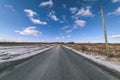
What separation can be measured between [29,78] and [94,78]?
3177 mm

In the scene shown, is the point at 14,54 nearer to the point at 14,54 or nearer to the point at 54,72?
the point at 14,54

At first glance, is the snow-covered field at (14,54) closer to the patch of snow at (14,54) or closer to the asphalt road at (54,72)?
the patch of snow at (14,54)

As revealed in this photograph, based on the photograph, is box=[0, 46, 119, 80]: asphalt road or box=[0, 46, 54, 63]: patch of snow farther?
box=[0, 46, 54, 63]: patch of snow

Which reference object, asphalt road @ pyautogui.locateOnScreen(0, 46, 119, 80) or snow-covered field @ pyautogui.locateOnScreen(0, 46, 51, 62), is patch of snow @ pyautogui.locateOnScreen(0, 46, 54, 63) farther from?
asphalt road @ pyautogui.locateOnScreen(0, 46, 119, 80)

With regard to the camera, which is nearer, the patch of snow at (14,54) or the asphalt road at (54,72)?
the asphalt road at (54,72)

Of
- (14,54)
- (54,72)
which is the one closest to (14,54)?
(14,54)

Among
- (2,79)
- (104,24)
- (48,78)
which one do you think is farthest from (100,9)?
(2,79)

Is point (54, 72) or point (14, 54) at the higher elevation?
point (14, 54)

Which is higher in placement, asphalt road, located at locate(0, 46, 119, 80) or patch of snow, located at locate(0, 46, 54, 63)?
patch of snow, located at locate(0, 46, 54, 63)

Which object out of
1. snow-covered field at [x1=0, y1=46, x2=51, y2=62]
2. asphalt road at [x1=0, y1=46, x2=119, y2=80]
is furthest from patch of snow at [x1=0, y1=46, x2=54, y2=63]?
asphalt road at [x1=0, y1=46, x2=119, y2=80]

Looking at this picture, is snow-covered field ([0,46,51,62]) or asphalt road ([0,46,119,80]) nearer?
asphalt road ([0,46,119,80])

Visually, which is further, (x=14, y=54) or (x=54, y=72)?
(x=14, y=54)

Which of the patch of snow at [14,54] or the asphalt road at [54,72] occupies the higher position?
the patch of snow at [14,54]

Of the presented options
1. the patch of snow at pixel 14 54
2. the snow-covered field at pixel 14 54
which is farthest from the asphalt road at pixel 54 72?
the snow-covered field at pixel 14 54
